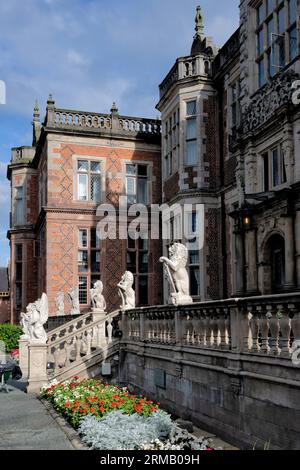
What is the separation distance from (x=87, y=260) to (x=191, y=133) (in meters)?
8.87

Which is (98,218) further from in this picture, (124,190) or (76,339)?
(76,339)

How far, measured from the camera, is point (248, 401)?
28.9 feet

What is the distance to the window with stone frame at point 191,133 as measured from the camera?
23.4 metres

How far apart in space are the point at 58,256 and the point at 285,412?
69.6 ft

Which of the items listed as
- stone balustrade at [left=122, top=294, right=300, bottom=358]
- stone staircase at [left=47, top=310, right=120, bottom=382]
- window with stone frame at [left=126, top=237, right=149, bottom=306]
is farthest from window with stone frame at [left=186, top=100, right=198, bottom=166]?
stone balustrade at [left=122, top=294, right=300, bottom=358]

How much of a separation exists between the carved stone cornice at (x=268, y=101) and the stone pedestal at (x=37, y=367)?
924cm

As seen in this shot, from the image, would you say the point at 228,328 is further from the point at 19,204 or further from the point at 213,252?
the point at 19,204

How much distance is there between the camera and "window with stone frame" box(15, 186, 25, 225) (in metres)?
36.0

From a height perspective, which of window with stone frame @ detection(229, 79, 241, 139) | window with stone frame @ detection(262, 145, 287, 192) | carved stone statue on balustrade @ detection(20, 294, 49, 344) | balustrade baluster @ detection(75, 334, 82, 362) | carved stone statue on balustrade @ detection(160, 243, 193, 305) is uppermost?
window with stone frame @ detection(229, 79, 241, 139)

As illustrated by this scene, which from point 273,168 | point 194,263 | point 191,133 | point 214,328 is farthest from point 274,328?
point 191,133

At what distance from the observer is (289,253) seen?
14.8 m

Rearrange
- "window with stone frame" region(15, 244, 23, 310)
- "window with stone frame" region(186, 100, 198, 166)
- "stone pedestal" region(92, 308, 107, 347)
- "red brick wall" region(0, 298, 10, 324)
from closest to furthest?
"stone pedestal" region(92, 308, 107, 347) < "window with stone frame" region(186, 100, 198, 166) < "window with stone frame" region(15, 244, 23, 310) < "red brick wall" region(0, 298, 10, 324)

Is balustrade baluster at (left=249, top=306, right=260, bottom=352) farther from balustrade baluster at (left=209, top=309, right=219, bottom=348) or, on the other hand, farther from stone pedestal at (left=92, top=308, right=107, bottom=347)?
stone pedestal at (left=92, top=308, right=107, bottom=347)

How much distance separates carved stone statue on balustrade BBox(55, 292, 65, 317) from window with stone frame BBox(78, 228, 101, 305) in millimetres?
1155
